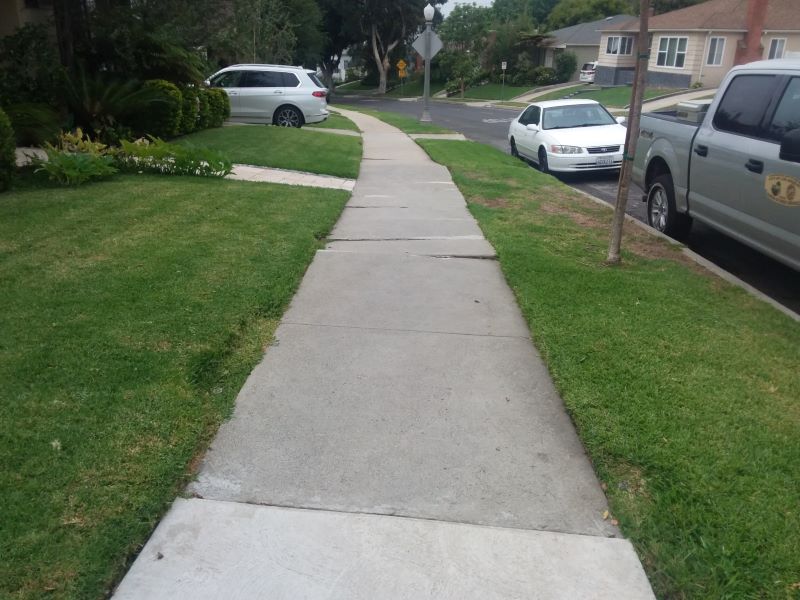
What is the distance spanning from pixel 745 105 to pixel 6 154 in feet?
26.6

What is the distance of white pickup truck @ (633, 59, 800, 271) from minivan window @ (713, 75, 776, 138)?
0.01m

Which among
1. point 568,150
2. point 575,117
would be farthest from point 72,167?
point 575,117

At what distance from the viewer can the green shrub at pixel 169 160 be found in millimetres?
10141

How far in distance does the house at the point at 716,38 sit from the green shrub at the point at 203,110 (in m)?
32.5

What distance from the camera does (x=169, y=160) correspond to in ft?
33.5

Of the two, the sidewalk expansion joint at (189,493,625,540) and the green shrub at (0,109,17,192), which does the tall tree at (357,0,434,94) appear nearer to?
the green shrub at (0,109,17,192)

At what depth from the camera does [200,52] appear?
1516 cm

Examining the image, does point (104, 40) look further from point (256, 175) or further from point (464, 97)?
point (464, 97)

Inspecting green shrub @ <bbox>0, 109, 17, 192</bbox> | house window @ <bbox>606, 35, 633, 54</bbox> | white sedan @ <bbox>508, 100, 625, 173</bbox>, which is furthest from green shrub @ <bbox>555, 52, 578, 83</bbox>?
green shrub @ <bbox>0, 109, 17, 192</bbox>

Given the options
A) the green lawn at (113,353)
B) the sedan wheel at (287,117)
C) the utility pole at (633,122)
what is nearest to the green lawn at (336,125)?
the sedan wheel at (287,117)

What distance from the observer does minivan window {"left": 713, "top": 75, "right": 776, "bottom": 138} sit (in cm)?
647

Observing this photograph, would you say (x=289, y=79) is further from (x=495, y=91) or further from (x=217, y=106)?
(x=495, y=91)

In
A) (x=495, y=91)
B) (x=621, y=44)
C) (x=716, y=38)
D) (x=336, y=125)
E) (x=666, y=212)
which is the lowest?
(x=495, y=91)

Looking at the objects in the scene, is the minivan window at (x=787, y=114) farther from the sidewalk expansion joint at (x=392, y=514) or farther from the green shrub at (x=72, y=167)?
the green shrub at (x=72, y=167)
